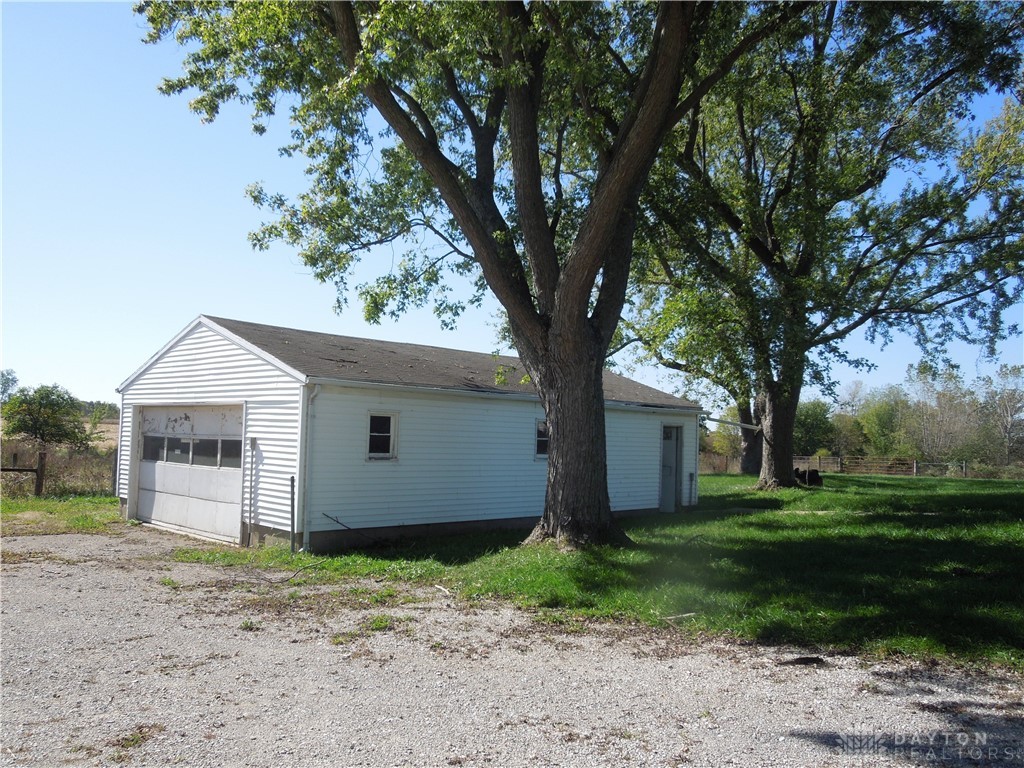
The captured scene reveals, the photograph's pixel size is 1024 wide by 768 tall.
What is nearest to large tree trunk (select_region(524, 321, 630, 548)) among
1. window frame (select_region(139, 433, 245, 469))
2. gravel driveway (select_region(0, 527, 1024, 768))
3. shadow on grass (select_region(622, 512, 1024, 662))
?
shadow on grass (select_region(622, 512, 1024, 662))

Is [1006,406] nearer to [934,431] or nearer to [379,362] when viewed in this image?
[934,431]

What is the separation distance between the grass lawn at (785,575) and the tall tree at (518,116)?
1.36 meters

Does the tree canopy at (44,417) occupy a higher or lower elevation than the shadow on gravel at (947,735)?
higher

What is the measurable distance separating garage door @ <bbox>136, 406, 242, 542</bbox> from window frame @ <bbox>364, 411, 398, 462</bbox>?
2707 mm

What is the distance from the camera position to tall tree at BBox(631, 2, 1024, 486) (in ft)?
47.3

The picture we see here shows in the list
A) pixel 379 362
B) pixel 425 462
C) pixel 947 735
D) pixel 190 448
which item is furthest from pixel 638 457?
pixel 947 735

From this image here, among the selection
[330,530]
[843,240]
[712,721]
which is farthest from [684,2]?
[843,240]

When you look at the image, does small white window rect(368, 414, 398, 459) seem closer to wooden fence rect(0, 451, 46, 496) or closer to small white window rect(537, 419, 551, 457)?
small white window rect(537, 419, 551, 457)

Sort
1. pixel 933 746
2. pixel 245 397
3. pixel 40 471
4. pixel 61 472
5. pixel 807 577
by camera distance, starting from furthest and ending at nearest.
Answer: pixel 61 472
pixel 40 471
pixel 245 397
pixel 807 577
pixel 933 746

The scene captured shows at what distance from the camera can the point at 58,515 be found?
16234mm

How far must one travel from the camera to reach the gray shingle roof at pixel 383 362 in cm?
1288

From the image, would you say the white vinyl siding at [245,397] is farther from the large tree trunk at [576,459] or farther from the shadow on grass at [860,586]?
the shadow on grass at [860,586]

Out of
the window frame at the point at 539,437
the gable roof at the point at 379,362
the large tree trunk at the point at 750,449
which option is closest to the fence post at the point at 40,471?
the gable roof at the point at 379,362

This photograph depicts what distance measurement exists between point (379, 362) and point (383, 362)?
13cm
